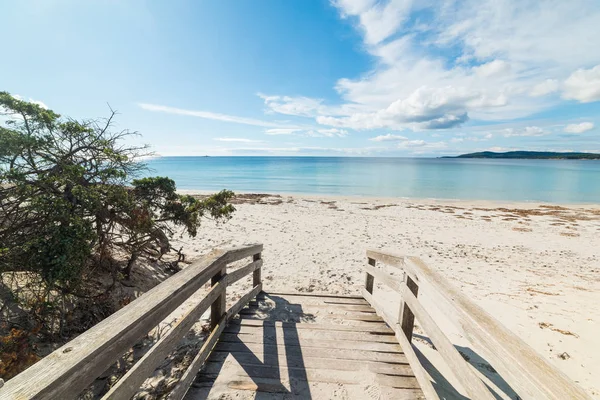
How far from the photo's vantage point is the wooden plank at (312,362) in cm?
250

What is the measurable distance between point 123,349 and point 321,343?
2040 mm

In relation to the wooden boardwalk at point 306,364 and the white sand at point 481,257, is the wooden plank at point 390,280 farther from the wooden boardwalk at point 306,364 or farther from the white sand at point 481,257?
→ the white sand at point 481,257

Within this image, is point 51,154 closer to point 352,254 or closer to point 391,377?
point 391,377

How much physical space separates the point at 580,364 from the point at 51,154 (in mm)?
7217

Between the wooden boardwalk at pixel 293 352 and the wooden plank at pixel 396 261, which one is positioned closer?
the wooden boardwalk at pixel 293 352

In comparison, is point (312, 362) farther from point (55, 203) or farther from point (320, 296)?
point (55, 203)

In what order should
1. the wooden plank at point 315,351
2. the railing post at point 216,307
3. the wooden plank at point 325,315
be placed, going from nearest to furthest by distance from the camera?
the wooden plank at point 315,351
the railing post at point 216,307
the wooden plank at point 325,315

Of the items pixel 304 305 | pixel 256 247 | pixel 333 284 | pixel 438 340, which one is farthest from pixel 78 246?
pixel 333 284

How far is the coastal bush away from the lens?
292 cm

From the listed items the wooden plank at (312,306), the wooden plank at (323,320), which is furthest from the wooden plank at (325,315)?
the wooden plank at (312,306)

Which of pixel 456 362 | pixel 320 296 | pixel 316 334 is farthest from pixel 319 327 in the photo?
pixel 456 362

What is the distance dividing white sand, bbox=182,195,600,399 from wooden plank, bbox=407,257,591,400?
1.85 meters

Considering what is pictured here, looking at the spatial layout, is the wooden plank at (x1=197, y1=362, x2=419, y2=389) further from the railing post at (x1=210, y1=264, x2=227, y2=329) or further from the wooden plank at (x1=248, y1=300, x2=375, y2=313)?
the wooden plank at (x1=248, y1=300, x2=375, y2=313)

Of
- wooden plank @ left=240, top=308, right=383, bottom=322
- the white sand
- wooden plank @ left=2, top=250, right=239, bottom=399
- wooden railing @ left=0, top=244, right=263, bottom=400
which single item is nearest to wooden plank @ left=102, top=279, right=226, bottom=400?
wooden railing @ left=0, top=244, right=263, bottom=400
